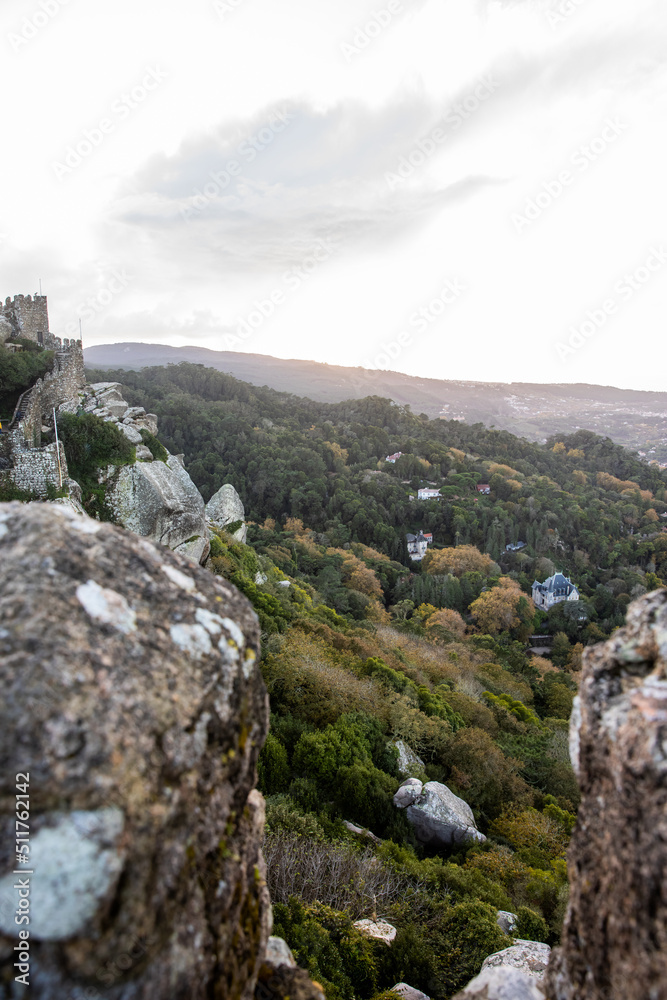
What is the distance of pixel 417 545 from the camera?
6700 centimetres

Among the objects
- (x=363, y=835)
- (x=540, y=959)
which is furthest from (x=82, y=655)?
(x=363, y=835)

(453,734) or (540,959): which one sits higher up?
(540,959)

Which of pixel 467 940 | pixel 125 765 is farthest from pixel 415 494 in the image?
pixel 125 765

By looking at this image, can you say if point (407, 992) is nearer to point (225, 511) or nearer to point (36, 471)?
point (36, 471)

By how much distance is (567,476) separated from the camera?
327 feet

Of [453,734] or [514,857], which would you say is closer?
[514,857]

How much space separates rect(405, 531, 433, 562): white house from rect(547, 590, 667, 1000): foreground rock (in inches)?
2450

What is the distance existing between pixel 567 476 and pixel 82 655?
108194 millimetres

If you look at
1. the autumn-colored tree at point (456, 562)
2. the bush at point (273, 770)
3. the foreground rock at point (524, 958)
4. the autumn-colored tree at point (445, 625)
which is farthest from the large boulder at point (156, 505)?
the autumn-colored tree at point (456, 562)

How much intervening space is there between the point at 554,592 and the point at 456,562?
447 inches

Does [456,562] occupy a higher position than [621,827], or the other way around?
[621,827]

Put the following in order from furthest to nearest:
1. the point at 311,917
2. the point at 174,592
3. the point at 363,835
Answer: the point at 363,835 → the point at 311,917 → the point at 174,592

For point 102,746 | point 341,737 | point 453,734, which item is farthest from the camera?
point 453,734

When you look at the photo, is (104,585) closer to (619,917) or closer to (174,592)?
(174,592)
